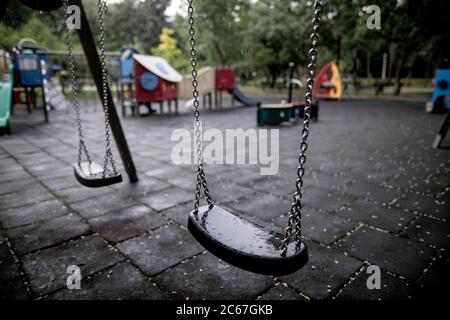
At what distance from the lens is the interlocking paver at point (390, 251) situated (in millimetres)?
2285

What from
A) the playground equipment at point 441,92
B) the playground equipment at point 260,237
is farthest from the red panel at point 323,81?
the playground equipment at point 260,237

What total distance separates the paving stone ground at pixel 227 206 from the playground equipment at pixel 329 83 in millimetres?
9981

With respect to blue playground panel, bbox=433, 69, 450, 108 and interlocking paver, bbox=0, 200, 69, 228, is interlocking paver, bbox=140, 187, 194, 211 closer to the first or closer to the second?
interlocking paver, bbox=0, 200, 69, 228

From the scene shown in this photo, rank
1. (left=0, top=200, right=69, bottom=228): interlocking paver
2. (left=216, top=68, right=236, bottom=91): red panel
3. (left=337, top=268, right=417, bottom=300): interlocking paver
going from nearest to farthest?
(left=337, top=268, right=417, bottom=300): interlocking paver → (left=0, top=200, right=69, bottom=228): interlocking paver → (left=216, top=68, right=236, bottom=91): red panel

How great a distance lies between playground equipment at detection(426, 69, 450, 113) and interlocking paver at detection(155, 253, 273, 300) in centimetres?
1131

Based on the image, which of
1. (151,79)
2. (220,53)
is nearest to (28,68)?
(151,79)

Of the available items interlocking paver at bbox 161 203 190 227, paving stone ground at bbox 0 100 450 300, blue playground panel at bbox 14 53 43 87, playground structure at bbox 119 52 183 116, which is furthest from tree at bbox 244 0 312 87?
interlocking paver at bbox 161 203 190 227

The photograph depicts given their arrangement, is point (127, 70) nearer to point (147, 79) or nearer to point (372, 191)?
point (147, 79)

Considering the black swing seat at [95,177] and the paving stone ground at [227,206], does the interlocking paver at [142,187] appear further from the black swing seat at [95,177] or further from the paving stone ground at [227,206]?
the black swing seat at [95,177]

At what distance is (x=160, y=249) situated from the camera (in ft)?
8.39

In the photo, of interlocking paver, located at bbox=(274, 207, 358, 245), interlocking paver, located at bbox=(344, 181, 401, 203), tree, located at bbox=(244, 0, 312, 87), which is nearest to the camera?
interlocking paver, located at bbox=(274, 207, 358, 245)

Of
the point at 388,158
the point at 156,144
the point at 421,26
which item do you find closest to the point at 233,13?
the point at 421,26

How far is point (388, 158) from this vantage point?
5.36 metres

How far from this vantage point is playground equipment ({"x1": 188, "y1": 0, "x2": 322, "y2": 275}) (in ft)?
5.18
